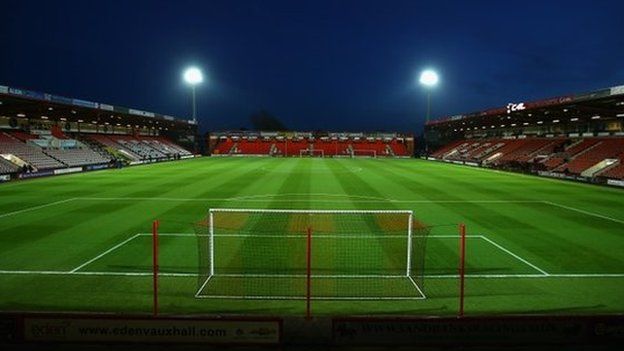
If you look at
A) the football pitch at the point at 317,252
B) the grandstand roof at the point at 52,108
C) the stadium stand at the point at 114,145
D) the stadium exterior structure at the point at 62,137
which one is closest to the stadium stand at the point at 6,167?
the stadium exterior structure at the point at 62,137

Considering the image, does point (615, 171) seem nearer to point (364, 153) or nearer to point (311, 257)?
point (311, 257)

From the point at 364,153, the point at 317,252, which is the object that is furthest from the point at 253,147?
the point at 317,252

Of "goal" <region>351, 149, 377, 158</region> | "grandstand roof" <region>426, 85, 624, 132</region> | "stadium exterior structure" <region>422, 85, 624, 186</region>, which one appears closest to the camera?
"grandstand roof" <region>426, 85, 624, 132</region>

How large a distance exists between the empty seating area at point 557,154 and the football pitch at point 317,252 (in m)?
13.2

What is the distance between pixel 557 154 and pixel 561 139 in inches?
213

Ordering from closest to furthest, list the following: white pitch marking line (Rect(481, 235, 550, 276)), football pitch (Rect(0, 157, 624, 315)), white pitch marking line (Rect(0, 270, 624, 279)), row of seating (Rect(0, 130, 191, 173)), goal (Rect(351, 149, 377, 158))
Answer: football pitch (Rect(0, 157, 624, 315)) → white pitch marking line (Rect(0, 270, 624, 279)) → white pitch marking line (Rect(481, 235, 550, 276)) → row of seating (Rect(0, 130, 191, 173)) → goal (Rect(351, 149, 377, 158))

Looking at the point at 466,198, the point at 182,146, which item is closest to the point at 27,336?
the point at 466,198

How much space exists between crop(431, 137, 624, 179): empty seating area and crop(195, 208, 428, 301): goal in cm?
2885

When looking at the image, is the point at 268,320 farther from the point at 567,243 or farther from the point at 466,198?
the point at 466,198

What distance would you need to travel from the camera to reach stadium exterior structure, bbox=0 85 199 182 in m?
37.9

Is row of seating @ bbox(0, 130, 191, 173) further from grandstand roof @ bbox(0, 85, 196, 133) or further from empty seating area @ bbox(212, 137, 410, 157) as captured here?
→ empty seating area @ bbox(212, 137, 410, 157)

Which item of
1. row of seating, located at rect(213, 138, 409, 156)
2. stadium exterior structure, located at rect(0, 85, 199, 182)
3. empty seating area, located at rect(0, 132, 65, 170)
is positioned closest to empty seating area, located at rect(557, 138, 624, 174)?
row of seating, located at rect(213, 138, 409, 156)

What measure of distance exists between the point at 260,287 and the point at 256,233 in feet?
18.1

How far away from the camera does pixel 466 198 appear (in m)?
26.0
